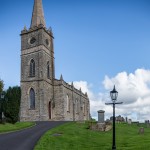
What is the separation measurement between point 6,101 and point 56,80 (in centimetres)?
1793

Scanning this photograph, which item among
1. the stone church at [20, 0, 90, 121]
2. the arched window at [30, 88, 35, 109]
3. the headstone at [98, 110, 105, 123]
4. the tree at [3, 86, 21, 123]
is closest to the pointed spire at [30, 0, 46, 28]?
the stone church at [20, 0, 90, 121]

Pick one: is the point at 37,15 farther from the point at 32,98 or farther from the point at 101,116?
the point at 101,116

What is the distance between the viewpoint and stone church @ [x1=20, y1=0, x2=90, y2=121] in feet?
176

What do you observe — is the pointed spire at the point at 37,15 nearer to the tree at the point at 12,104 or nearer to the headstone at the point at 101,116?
the tree at the point at 12,104

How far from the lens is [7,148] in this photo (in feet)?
64.8

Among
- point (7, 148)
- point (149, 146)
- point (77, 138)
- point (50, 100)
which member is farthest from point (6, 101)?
point (149, 146)

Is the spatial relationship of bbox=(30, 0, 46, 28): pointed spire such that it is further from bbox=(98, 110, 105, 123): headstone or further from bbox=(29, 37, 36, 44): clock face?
bbox=(98, 110, 105, 123): headstone

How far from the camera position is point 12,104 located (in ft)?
136

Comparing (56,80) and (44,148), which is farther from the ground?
(56,80)

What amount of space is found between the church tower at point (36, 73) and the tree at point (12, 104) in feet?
36.0

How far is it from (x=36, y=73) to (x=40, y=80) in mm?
1775

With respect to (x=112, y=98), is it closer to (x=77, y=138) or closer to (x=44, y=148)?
(x=44, y=148)

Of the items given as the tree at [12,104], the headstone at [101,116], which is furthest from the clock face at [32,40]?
the headstone at [101,116]

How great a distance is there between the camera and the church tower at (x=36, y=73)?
53.4 meters
